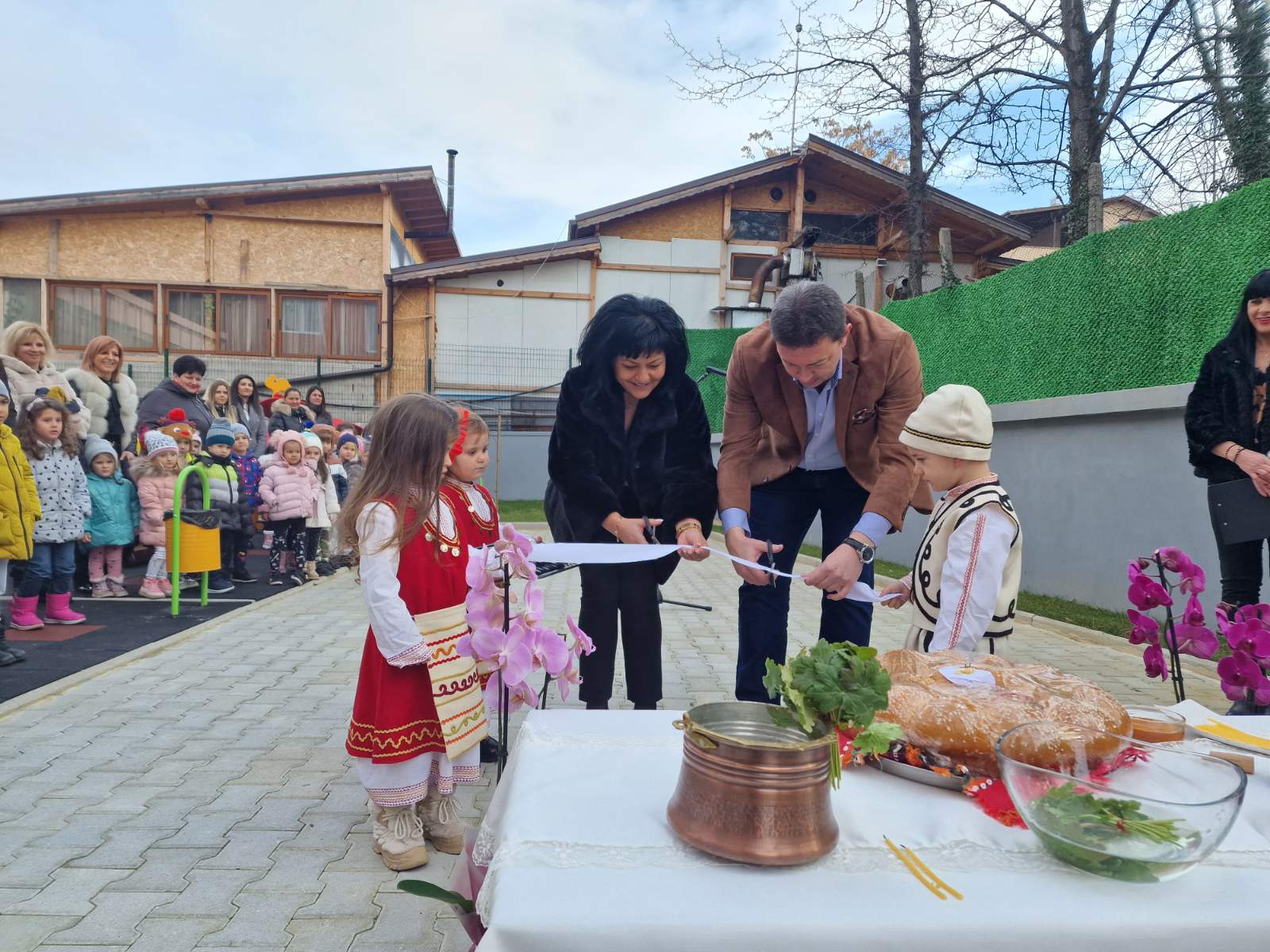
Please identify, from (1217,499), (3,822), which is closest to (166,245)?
(3,822)

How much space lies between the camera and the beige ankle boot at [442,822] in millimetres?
2639

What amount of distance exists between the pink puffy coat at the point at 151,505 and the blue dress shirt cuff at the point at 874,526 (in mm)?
6282

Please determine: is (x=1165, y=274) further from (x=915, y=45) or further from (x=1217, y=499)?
(x=915, y=45)

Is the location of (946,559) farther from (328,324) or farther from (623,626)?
(328,324)

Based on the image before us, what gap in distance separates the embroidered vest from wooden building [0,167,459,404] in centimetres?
1715

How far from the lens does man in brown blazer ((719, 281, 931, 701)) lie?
2.75 metres

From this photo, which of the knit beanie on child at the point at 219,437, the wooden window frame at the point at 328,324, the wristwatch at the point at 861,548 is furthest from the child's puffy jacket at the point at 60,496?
the wooden window frame at the point at 328,324

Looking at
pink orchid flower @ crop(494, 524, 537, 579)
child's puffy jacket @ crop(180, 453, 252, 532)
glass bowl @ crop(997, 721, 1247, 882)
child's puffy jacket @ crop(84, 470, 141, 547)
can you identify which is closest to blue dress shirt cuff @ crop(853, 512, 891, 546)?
pink orchid flower @ crop(494, 524, 537, 579)

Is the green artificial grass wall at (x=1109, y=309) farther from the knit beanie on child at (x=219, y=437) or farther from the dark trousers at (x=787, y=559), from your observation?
the knit beanie on child at (x=219, y=437)

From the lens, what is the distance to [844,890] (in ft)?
3.31

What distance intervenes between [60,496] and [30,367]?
131 cm

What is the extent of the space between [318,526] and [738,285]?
1305 centimetres

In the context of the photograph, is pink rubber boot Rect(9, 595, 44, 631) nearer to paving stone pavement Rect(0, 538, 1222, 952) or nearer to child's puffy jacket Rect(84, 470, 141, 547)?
child's puffy jacket Rect(84, 470, 141, 547)

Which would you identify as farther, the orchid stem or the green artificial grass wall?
the green artificial grass wall
